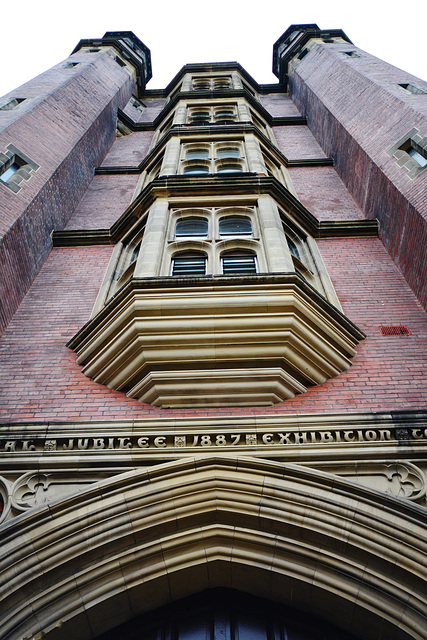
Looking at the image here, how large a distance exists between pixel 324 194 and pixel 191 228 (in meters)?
4.21

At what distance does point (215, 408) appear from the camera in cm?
554

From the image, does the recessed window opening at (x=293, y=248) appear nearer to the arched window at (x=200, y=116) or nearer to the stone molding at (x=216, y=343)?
the stone molding at (x=216, y=343)

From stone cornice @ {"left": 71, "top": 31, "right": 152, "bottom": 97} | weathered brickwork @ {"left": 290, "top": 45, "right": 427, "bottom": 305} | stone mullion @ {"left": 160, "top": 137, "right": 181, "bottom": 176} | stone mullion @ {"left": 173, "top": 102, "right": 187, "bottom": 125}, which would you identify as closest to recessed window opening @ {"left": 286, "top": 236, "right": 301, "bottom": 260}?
weathered brickwork @ {"left": 290, "top": 45, "right": 427, "bottom": 305}

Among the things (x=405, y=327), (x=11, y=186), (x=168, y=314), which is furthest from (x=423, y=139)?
(x=11, y=186)

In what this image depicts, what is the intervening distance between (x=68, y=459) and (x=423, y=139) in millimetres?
6826

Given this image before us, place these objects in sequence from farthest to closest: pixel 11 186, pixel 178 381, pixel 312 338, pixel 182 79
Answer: pixel 182 79
pixel 11 186
pixel 312 338
pixel 178 381

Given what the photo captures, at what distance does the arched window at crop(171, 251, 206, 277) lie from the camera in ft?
23.8

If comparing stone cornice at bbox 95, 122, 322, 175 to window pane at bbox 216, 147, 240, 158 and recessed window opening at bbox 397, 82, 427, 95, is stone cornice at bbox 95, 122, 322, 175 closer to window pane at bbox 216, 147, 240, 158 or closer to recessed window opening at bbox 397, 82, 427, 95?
window pane at bbox 216, 147, 240, 158

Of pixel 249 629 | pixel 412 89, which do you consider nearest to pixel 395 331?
pixel 249 629

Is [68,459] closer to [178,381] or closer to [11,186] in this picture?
[178,381]

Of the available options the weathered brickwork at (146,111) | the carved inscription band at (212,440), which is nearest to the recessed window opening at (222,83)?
the weathered brickwork at (146,111)

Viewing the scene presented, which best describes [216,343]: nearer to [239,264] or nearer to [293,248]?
[239,264]

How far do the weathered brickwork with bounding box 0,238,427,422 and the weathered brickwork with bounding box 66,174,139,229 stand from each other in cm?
173

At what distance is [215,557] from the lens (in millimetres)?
4578
